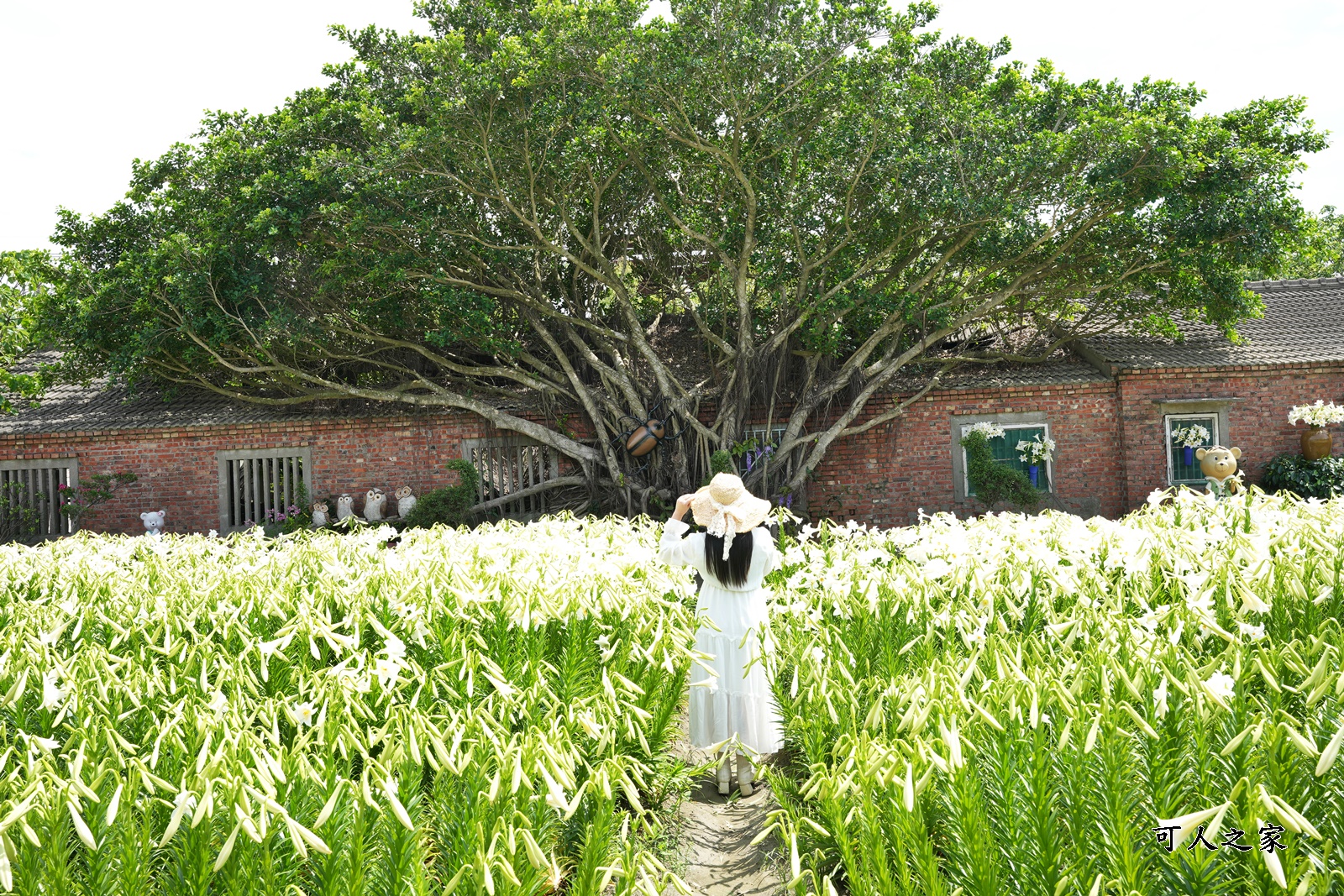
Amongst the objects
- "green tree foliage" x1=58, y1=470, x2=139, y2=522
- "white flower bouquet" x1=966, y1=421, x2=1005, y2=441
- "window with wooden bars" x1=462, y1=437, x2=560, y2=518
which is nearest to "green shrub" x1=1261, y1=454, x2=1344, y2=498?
"white flower bouquet" x1=966, y1=421, x2=1005, y2=441

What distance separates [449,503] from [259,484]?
4092 millimetres

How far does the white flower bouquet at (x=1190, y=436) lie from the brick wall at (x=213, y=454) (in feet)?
37.8

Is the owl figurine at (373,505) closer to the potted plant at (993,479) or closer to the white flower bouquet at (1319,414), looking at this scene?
the potted plant at (993,479)

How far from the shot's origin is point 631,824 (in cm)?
333

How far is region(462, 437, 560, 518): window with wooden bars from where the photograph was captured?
50.2 feet

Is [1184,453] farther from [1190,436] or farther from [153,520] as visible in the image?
[153,520]

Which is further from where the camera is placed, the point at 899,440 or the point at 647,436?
the point at 899,440

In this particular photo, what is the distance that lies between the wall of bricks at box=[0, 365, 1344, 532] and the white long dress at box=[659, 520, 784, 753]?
10.6m

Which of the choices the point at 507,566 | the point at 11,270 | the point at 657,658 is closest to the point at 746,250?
the point at 507,566

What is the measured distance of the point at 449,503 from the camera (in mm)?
14141

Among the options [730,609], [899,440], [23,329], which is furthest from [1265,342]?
[23,329]

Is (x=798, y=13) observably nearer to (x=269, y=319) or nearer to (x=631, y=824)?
(x=269, y=319)

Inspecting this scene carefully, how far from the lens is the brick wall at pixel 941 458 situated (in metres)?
15.0

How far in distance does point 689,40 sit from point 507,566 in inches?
322
